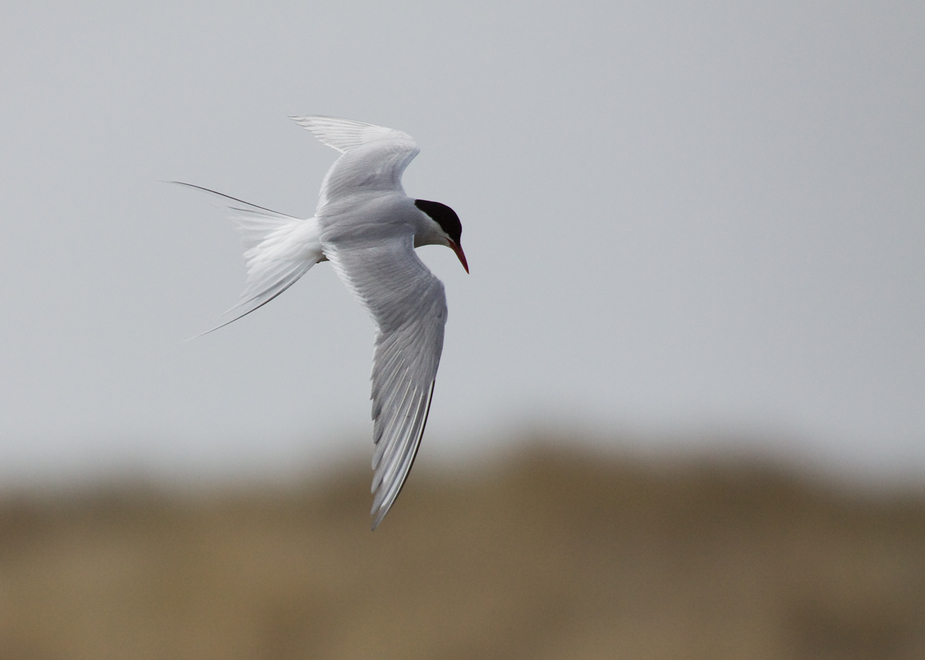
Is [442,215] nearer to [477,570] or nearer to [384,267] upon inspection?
[384,267]

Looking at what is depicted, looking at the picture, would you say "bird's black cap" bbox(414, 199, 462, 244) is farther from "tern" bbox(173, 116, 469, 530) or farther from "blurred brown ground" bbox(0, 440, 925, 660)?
"blurred brown ground" bbox(0, 440, 925, 660)

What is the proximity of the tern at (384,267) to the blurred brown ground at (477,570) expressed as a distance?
518 centimetres

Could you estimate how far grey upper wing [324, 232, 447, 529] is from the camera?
2137mm

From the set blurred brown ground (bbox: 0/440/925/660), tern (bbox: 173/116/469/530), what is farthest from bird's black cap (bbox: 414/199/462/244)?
blurred brown ground (bbox: 0/440/925/660)

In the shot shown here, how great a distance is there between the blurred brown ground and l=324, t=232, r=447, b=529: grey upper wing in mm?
5302

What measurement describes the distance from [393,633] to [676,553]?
3.02 m

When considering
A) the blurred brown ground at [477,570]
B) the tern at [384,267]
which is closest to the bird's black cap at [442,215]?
the tern at [384,267]

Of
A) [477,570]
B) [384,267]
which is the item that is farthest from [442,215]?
[477,570]

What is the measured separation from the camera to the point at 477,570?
8.11m

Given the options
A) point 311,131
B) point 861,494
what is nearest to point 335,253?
point 311,131

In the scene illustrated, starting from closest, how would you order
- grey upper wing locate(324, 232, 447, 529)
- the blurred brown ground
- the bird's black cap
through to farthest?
1. grey upper wing locate(324, 232, 447, 529)
2. the bird's black cap
3. the blurred brown ground

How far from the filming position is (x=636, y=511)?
371 inches

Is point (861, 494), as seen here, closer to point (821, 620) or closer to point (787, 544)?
point (787, 544)

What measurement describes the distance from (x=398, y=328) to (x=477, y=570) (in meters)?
6.04
